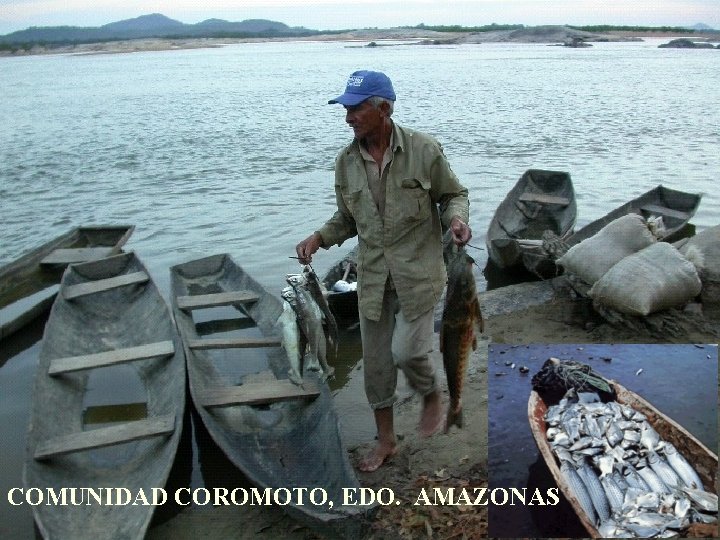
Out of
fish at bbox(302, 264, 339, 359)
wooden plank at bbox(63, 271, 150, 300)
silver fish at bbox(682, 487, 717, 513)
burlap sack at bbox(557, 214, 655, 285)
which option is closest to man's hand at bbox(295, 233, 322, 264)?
fish at bbox(302, 264, 339, 359)

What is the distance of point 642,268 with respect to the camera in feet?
22.7

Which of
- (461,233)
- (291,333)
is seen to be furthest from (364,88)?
(291,333)

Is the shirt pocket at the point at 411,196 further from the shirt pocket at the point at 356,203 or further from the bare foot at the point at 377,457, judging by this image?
the bare foot at the point at 377,457

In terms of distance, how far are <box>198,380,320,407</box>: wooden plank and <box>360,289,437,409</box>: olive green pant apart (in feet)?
2.82

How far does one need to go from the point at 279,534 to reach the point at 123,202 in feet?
42.2

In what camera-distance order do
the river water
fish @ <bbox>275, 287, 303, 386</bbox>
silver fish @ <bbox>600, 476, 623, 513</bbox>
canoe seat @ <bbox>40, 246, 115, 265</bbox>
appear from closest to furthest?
silver fish @ <bbox>600, 476, 623, 513</bbox>
fish @ <bbox>275, 287, 303, 386</bbox>
canoe seat @ <bbox>40, 246, 115, 265</bbox>
the river water

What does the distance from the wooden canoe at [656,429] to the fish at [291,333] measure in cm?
183

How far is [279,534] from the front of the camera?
4711 mm

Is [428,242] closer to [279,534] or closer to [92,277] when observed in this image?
[279,534]

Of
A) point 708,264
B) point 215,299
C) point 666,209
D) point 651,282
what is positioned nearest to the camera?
point 651,282

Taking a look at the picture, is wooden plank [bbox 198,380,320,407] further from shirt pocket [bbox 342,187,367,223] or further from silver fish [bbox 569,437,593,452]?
silver fish [bbox 569,437,593,452]

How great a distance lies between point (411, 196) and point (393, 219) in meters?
0.19

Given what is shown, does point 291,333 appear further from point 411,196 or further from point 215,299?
point 215,299

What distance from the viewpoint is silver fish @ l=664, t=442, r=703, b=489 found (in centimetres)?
396
